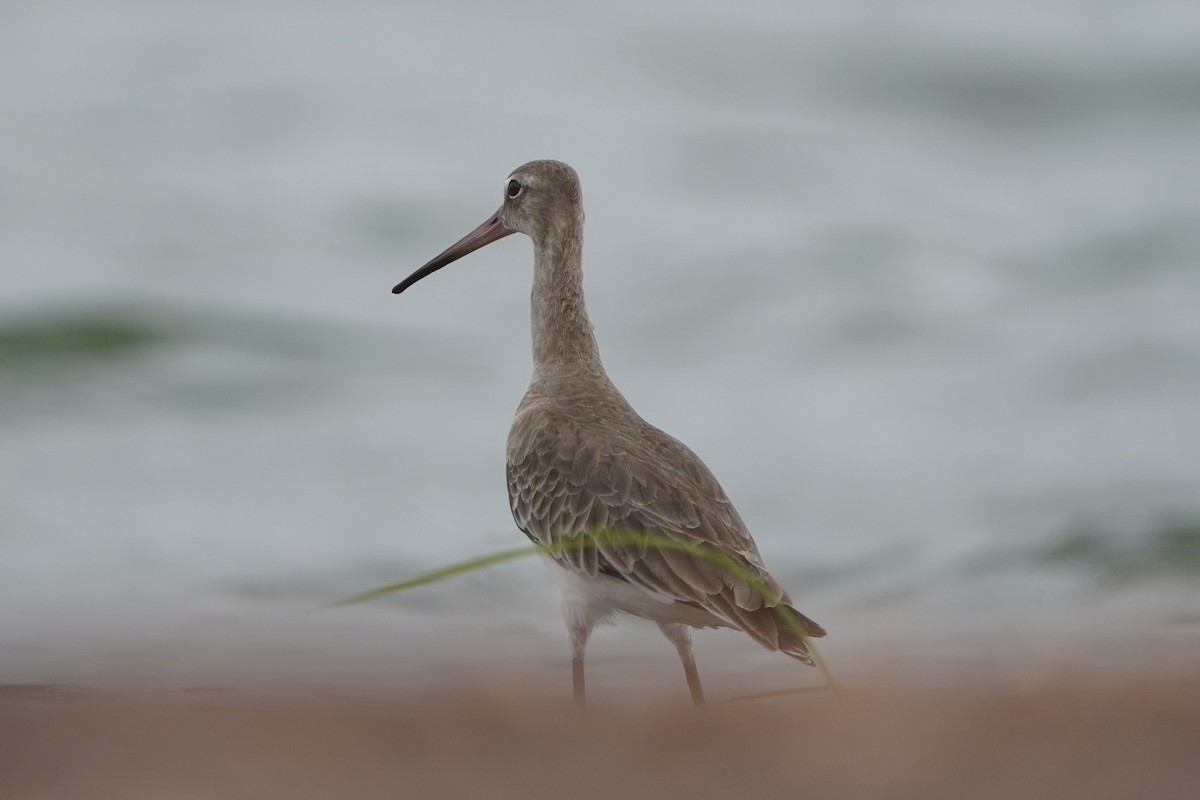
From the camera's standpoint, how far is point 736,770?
3.86 meters

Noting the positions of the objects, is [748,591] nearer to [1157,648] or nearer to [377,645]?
[1157,648]

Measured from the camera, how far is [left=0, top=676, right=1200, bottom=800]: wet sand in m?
3.66

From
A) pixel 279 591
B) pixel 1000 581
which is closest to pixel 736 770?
pixel 279 591

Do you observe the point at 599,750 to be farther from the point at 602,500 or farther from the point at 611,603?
the point at 602,500

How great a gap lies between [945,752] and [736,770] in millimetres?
552

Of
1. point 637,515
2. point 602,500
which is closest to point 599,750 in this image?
point 637,515

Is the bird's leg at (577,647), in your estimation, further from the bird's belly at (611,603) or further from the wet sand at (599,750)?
the wet sand at (599,750)

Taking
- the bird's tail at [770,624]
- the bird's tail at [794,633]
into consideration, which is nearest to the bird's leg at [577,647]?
the bird's tail at [770,624]

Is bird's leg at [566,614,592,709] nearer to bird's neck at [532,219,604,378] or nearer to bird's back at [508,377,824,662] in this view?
bird's back at [508,377,824,662]

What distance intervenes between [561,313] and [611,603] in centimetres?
205

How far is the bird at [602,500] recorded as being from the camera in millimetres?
6570

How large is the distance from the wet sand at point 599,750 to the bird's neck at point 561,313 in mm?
3963

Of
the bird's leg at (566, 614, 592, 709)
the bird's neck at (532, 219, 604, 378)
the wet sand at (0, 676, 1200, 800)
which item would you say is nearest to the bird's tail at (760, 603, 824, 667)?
the bird's leg at (566, 614, 592, 709)

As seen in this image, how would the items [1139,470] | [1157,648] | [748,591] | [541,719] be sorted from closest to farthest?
[541,719] < [748,591] < [1157,648] < [1139,470]
